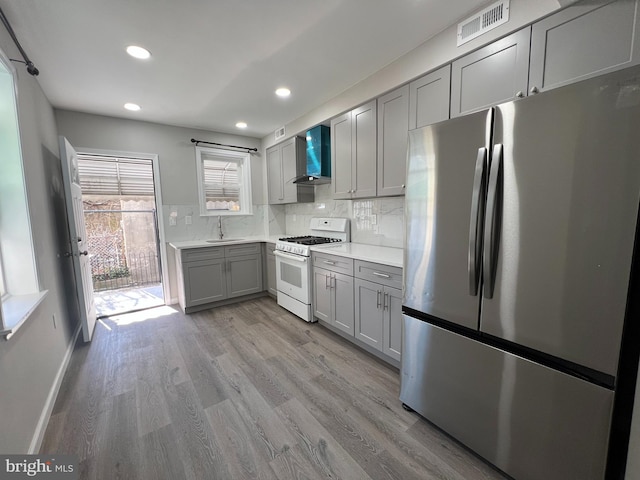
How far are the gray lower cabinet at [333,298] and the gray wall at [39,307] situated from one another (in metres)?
2.22

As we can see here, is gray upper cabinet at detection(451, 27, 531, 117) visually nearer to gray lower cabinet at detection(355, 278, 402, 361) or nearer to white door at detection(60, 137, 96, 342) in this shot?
gray lower cabinet at detection(355, 278, 402, 361)

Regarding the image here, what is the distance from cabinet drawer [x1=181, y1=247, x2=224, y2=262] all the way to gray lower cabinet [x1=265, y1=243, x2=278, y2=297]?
660 millimetres

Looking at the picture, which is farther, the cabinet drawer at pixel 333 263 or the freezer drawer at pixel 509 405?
the cabinet drawer at pixel 333 263

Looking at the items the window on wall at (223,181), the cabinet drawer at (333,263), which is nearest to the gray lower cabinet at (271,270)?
the window on wall at (223,181)

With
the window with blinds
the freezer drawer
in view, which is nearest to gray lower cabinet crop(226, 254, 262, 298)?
the window with blinds

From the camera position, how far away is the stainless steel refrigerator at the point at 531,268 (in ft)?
3.25

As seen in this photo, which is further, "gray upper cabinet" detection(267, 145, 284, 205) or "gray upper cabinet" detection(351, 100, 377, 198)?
"gray upper cabinet" detection(267, 145, 284, 205)

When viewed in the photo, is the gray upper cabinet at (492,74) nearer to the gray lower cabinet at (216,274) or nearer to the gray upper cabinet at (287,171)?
the gray upper cabinet at (287,171)

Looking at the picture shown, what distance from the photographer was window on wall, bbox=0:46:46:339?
1754mm

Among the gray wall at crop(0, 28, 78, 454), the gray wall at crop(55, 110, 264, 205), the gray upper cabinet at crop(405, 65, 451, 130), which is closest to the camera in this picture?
the gray wall at crop(0, 28, 78, 454)

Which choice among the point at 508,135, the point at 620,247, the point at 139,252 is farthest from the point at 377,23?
the point at 139,252

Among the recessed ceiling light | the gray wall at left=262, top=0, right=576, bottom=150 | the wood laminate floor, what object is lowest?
the wood laminate floor

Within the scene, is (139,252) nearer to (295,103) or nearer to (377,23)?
(295,103)

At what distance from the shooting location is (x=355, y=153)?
2.78 m
